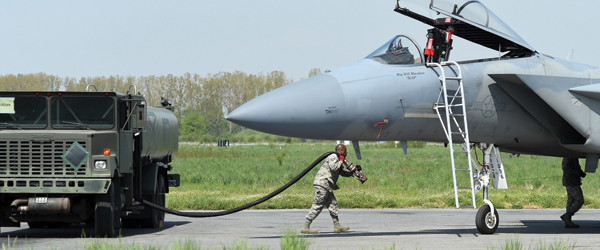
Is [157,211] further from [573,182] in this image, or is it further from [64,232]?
[573,182]

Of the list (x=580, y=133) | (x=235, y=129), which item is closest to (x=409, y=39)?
(x=580, y=133)

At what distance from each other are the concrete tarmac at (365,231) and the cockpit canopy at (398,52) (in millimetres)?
2645

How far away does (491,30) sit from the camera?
985 centimetres

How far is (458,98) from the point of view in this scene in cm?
978

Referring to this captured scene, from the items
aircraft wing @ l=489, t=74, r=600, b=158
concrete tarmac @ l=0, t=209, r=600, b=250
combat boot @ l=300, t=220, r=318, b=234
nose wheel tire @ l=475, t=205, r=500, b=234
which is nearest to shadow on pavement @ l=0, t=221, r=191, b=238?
concrete tarmac @ l=0, t=209, r=600, b=250

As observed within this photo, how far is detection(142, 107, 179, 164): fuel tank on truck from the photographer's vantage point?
36.9 ft

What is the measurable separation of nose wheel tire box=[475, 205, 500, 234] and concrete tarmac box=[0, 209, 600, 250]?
0.15 meters

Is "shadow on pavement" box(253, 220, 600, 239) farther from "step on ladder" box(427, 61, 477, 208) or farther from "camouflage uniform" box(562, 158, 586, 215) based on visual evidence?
"step on ladder" box(427, 61, 477, 208)

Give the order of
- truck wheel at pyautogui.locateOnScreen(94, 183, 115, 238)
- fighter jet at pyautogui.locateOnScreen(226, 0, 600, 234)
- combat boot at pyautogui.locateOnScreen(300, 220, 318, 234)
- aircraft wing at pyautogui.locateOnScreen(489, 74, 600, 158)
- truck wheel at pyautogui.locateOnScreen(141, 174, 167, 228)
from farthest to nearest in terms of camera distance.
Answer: truck wheel at pyautogui.locateOnScreen(141, 174, 167, 228)
combat boot at pyautogui.locateOnScreen(300, 220, 318, 234)
truck wheel at pyautogui.locateOnScreen(94, 183, 115, 238)
aircraft wing at pyautogui.locateOnScreen(489, 74, 600, 158)
fighter jet at pyautogui.locateOnScreen(226, 0, 600, 234)

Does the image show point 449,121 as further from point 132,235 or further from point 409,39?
point 132,235

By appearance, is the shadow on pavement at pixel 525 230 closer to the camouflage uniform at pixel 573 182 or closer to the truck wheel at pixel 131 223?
the camouflage uniform at pixel 573 182

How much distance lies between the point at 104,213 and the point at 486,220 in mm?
5849

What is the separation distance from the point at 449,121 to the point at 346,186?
13.8m

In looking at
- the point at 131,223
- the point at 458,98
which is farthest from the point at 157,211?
the point at 458,98
